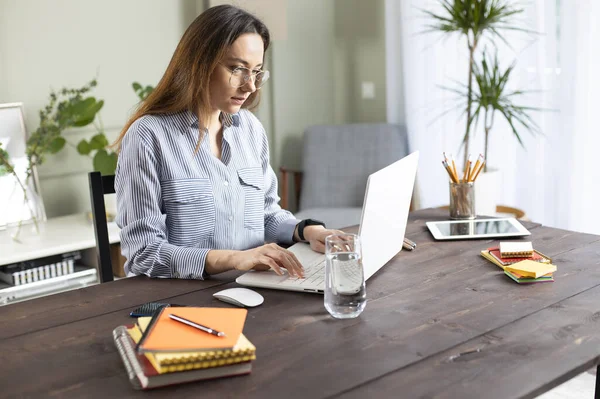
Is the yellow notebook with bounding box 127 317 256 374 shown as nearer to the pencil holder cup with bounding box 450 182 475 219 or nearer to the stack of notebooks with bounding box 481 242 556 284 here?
the stack of notebooks with bounding box 481 242 556 284

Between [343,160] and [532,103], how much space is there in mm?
1057

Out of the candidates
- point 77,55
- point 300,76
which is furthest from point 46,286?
point 300,76

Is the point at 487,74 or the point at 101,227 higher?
the point at 487,74

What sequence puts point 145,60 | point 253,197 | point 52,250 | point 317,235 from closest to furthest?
point 317,235, point 253,197, point 52,250, point 145,60

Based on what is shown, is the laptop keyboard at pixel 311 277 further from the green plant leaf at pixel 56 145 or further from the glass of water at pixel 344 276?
the green plant leaf at pixel 56 145

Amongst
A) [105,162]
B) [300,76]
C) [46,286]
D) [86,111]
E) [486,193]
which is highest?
[300,76]

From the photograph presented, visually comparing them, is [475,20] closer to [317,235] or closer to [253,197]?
[253,197]

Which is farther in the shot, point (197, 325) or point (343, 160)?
point (343, 160)

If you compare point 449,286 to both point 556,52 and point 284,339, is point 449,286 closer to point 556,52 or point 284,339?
point 284,339

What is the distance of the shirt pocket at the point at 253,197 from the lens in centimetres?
205

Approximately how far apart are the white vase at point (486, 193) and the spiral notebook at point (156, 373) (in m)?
2.13

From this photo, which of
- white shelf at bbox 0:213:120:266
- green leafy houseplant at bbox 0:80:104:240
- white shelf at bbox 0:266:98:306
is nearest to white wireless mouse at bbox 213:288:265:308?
white shelf at bbox 0:213:120:266

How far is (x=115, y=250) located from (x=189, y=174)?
63.5 inches

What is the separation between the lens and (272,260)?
1.65 metres
